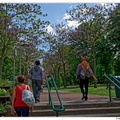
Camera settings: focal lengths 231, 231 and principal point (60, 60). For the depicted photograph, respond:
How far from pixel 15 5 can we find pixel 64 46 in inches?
700

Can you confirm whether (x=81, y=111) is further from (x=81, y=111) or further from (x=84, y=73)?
(x=84, y=73)

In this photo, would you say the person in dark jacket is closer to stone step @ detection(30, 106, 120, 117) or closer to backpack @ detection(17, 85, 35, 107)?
stone step @ detection(30, 106, 120, 117)

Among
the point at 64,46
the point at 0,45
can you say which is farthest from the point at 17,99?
the point at 64,46

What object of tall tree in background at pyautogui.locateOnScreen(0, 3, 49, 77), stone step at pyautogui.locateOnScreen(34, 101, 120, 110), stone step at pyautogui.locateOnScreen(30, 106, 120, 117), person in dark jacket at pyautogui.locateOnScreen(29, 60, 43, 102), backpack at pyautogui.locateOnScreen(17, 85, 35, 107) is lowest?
stone step at pyautogui.locateOnScreen(30, 106, 120, 117)

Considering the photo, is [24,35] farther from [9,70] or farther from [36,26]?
[9,70]

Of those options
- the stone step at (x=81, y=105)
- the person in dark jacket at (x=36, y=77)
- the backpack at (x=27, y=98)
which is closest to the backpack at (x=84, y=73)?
the stone step at (x=81, y=105)

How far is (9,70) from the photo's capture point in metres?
42.2

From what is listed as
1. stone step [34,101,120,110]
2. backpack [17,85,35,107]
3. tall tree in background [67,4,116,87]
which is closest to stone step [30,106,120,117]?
stone step [34,101,120,110]

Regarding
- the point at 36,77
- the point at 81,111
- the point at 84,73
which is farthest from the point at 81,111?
the point at 36,77

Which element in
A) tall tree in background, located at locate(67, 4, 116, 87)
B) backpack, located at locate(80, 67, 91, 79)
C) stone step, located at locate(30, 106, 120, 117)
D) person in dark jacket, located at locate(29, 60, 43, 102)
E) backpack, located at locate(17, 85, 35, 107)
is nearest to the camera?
backpack, located at locate(17, 85, 35, 107)

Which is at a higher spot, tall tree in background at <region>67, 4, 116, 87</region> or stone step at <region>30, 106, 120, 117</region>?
tall tree in background at <region>67, 4, 116, 87</region>

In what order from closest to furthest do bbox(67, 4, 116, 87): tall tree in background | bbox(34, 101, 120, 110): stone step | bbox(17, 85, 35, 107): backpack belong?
1. bbox(17, 85, 35, 107): backpack
2. bbox(34, 101, 120, 110): stone step
3. bbox(67, 4, 116, 87): tall tree in background

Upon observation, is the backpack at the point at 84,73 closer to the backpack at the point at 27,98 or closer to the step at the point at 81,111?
the step at the point at 81,111

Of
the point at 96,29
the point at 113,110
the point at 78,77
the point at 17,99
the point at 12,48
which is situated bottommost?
the point at 113,110
